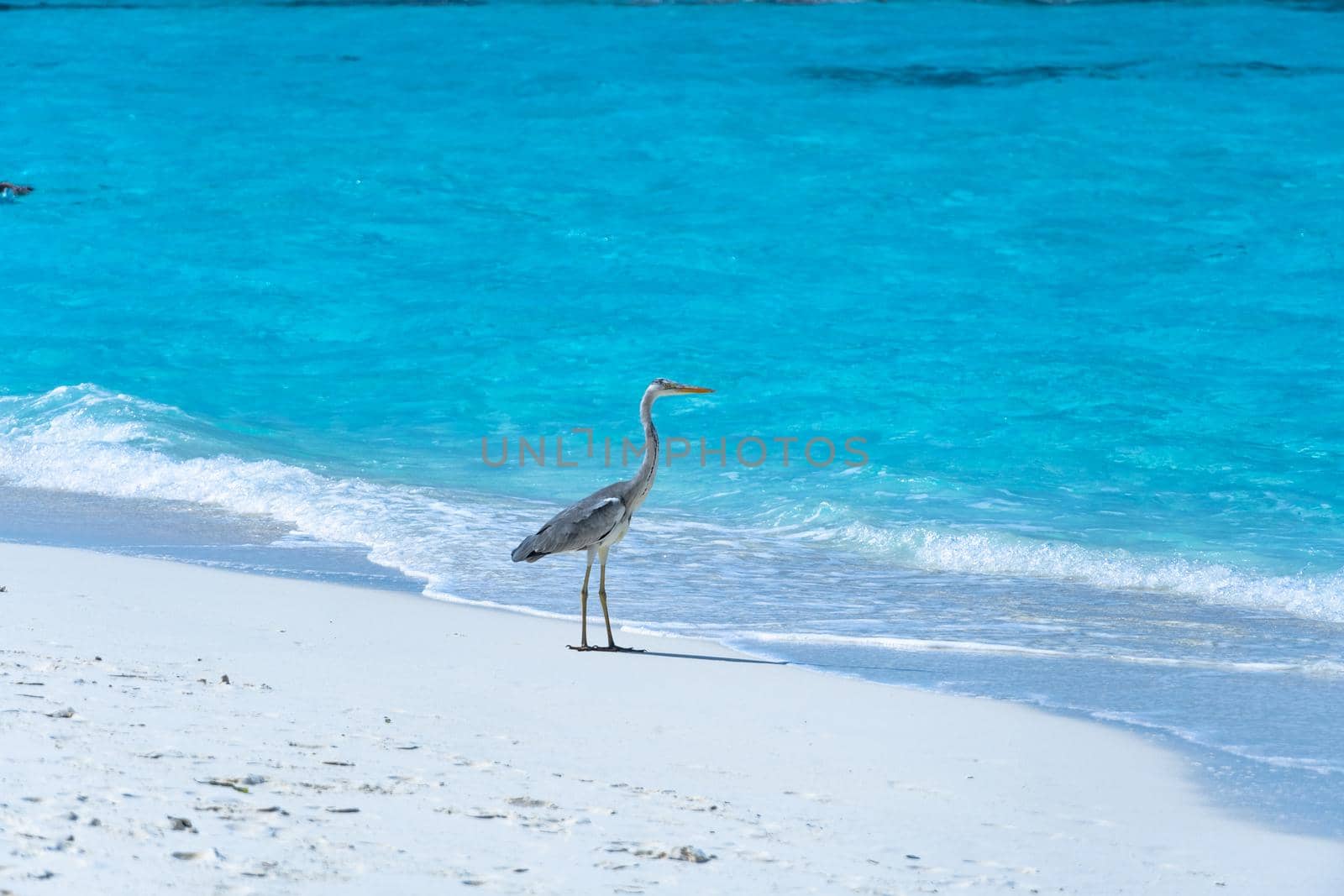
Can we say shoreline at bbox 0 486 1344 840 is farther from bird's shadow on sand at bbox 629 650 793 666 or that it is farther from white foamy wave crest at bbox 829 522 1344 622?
white foamy wave crest at bbox 829 522 1344 622

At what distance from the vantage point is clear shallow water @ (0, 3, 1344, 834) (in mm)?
8227

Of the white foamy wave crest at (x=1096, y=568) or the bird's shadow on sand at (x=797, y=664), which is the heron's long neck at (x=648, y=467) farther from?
the white foamy wave crest at (x=1096, y=568)

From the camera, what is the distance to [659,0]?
88.8 feet

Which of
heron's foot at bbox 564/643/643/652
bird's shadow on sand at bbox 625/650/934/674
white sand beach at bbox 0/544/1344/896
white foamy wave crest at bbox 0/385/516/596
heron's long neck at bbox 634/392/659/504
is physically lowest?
white foamy wave crest at bbox 0/385/516/596

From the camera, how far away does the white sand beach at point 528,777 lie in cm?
366

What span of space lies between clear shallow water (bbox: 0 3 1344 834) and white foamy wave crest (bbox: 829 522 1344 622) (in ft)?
0.10

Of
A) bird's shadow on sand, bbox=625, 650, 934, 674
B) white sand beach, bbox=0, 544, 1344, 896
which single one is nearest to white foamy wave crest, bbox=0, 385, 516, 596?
bird's shadow on sand, bbox=625, 650, 934, 674

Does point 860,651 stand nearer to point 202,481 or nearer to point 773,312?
point 202,481

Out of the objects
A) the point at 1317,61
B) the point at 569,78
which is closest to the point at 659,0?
the point at 569,78

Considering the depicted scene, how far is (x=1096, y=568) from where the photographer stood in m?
8.92

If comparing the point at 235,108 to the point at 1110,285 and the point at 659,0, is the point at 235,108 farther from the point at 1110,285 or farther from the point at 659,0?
the point at 1110,285

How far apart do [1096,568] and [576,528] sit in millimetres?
3459

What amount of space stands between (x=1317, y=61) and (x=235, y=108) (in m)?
15.9

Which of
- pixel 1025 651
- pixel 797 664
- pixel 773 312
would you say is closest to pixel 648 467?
pixel 797 664
